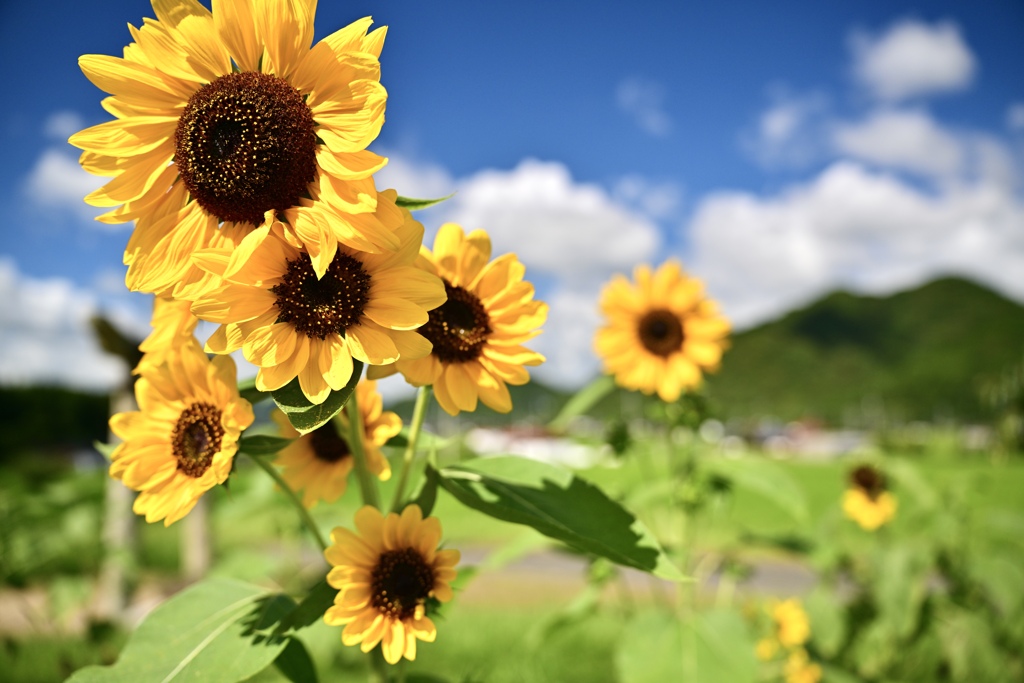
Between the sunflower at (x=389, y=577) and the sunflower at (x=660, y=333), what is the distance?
166 cm

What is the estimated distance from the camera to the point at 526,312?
1119 millimetres

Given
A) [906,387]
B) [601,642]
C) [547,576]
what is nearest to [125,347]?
[601,642]

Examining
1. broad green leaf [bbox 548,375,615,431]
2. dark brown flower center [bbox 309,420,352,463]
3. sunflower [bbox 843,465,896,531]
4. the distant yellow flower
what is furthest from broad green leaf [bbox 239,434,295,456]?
sunflower [bbox 843,465,896,531]

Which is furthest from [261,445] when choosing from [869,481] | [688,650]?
[869,481]

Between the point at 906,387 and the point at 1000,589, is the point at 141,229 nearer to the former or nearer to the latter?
the point at 1000,589

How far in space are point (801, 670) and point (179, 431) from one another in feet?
12.0

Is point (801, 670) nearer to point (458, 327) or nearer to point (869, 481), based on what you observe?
point (869, 481)

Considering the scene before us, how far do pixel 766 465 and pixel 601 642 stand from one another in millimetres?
3272

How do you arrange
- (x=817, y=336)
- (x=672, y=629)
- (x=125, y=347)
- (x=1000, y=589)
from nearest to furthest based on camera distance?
(x=672, y=629) < (x=1000, y=589) < (x=125, y=347) < (x=817, y=336)

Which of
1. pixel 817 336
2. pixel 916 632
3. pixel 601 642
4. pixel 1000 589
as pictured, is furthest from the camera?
pixel 817 336

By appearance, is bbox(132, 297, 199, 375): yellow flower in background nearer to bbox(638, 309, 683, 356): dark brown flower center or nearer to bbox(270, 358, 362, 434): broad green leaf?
bbox(270, 358, 362, 434): broad green leaf

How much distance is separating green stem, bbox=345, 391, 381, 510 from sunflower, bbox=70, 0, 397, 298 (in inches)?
11.4

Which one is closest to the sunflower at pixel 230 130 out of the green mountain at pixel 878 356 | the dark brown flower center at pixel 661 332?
the dark brown flower center at pixel 661 332

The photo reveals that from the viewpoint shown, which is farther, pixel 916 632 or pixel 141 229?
pixel 916 632
